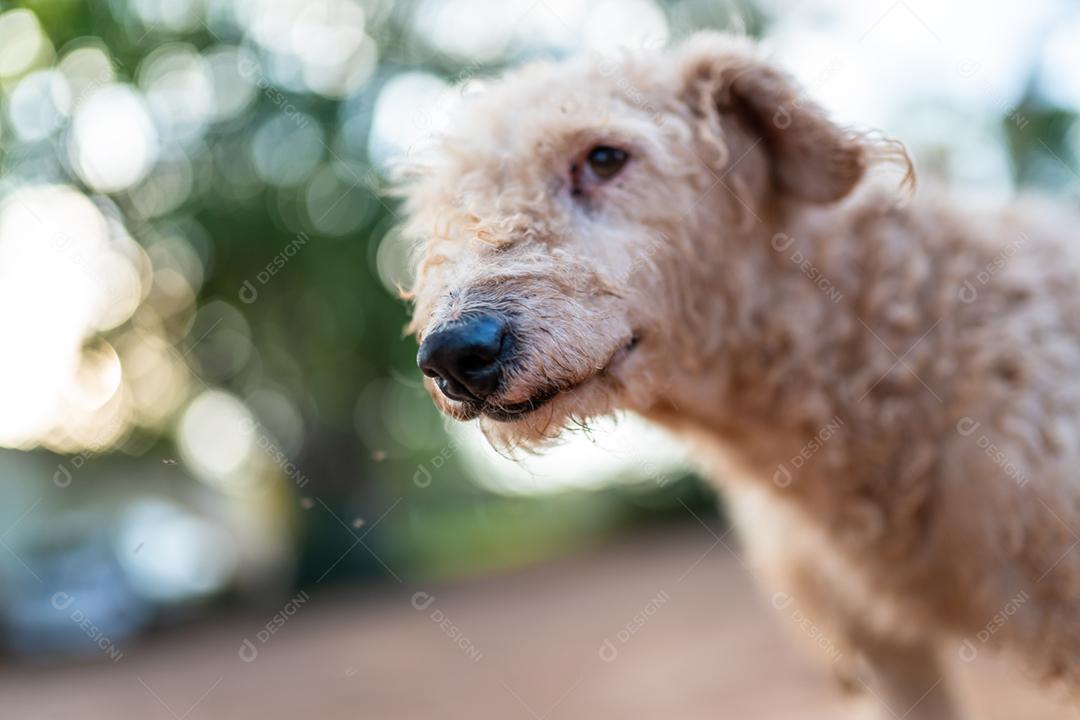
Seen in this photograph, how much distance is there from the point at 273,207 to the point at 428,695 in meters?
9.00

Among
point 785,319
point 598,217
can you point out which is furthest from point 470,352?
point 785,319

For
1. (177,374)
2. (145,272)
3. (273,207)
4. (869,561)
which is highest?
(869,561)

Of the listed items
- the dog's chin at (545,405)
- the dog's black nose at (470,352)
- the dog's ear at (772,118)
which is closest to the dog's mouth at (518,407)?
the dog's chin at (545,405)

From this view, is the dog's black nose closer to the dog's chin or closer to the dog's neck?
the dog's chin

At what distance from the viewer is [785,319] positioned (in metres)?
3.32

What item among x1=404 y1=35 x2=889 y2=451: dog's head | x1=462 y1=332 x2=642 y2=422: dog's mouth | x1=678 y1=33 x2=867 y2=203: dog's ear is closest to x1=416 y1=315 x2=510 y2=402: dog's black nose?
x1=404 y1=35 x2=889 y2=451: dog's head

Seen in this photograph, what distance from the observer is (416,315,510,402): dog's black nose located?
2.54 meters

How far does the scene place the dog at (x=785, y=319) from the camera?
2.73 metres

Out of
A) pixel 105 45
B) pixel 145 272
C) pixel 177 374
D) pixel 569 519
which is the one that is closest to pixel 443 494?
pixel 569 519

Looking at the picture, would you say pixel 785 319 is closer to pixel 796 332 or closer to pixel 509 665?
pixel 796 332

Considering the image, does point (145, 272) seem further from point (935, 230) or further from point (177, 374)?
point (935, 230)

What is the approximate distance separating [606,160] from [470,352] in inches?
42.1

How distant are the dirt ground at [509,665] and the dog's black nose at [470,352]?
84.2 inches

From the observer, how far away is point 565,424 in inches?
115
